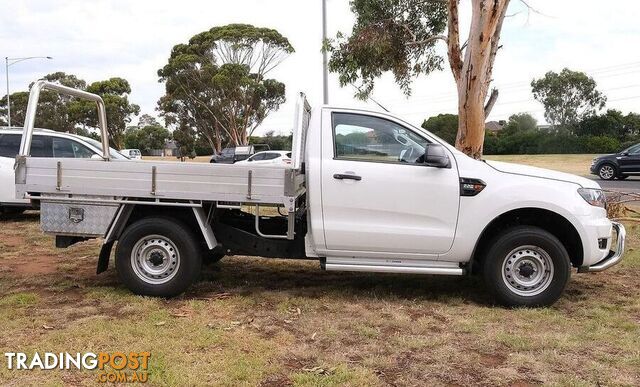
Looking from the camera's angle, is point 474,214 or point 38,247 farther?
point 38,247

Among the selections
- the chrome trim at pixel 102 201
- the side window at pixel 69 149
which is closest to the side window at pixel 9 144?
the side window at pixel 69 149

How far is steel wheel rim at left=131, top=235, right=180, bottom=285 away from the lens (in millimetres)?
5582

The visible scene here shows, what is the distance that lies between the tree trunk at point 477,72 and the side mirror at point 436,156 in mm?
5137

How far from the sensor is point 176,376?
3.75 meters

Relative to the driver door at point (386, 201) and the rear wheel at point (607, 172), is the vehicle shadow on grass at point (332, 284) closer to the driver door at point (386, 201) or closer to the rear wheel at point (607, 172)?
the driver door at point (386, 201)

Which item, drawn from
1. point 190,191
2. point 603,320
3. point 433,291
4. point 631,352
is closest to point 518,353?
point 631,352

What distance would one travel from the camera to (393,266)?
545 cm

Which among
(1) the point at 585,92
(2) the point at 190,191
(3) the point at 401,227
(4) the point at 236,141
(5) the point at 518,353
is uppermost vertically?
(1) the point at 585,92

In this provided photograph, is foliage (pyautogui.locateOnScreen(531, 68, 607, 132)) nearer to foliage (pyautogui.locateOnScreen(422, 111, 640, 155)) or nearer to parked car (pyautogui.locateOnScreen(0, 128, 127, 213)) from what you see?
foliage (pyautogui.locateOnScreen(422, 111, 640, 155))

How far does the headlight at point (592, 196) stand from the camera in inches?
215

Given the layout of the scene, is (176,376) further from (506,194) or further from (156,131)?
(156,131)

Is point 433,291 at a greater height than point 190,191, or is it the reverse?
point 190,191

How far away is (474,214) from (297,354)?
2.20m

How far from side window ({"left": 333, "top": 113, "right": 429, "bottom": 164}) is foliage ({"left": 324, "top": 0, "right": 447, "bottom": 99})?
8.26 m
